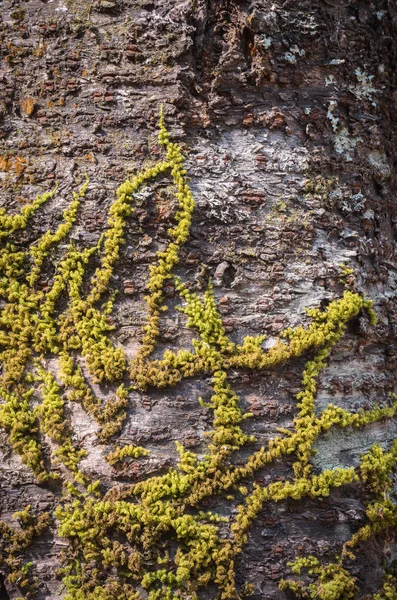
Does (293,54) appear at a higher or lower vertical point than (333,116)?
higher

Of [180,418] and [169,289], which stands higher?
[169,289]

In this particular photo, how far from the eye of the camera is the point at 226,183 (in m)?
1.92

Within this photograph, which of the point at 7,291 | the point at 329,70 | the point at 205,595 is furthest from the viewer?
the point at 329,70

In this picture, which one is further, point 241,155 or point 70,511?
point 241,155

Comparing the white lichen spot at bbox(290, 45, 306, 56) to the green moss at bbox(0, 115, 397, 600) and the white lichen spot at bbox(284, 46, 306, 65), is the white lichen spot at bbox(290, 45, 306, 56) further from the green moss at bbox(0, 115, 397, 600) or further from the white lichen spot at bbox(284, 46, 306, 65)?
the green moss at bbox(0, 115, 397, 600)

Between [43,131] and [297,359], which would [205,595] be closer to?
[297,359]

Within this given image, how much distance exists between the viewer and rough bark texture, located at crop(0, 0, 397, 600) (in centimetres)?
182

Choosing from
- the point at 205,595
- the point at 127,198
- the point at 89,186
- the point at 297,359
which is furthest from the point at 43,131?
the point at 205,595

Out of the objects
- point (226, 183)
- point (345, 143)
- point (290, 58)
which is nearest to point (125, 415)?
point (226, 183)

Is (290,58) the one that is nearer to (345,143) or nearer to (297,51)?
(297,51)

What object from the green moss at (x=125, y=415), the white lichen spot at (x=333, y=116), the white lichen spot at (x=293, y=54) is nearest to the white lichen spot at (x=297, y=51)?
the white lichen spot at (x=293, y=54)

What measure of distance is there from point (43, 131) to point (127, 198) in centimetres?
40

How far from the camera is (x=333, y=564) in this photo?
1.80 m

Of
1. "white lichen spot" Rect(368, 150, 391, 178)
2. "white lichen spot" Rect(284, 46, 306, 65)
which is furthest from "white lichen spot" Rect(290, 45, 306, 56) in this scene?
"white lichen spot" Rect(368, 150, 391, 178)
